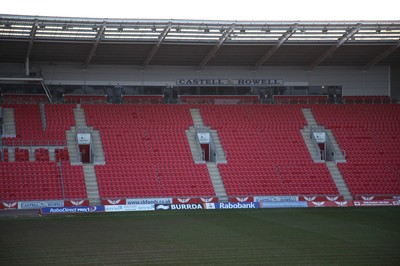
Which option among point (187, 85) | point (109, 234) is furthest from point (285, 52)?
point (109, 234)

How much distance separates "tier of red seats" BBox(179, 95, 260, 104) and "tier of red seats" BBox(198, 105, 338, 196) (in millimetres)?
1466

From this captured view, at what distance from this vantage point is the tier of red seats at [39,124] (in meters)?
43.3

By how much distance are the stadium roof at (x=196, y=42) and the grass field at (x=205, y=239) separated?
1465 centimetres

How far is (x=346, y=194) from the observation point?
42.4m

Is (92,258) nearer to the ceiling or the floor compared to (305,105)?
nearer to the floor

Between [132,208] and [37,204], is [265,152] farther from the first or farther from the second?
[37,204]

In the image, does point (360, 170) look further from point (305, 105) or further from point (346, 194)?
point (305, 105)

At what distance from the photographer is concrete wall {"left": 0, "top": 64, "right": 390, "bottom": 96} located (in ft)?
166

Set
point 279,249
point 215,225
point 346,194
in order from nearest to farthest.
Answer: point 279,249 < point 215,225 < point 346,194

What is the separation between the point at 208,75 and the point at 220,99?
249cm

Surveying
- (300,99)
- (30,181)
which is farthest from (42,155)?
(300,99)

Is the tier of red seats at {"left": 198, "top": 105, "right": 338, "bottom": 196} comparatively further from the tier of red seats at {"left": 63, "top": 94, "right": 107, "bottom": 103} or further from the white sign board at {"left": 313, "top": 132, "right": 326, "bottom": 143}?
the tier of red seats at {"left": 63, "top": 94, "right": 107, "bottom": 103}

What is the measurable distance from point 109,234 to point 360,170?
2530 cm

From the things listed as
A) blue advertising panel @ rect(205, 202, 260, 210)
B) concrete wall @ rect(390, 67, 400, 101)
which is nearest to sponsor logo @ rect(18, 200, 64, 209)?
blue advertising panel @ rect(205, 202, 260, 210)
